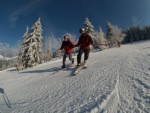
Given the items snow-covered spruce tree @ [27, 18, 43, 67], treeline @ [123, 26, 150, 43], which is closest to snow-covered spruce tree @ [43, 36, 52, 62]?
snow-covered spruce tree @ [27, 18, 43, 67]

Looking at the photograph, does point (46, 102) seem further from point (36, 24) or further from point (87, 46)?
point (36, 24)

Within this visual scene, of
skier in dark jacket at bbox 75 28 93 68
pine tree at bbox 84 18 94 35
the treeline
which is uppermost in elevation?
the treeline

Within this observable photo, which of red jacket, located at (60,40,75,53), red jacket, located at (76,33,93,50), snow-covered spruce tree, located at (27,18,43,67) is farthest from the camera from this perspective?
snow-covered spruce tree, located at (27,18,43,67)

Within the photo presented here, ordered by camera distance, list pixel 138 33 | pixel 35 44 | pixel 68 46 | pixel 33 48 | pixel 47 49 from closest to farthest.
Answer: pixel 68 46 < pixel 35 44 < pixel 33 48 < pixel 47 49 < pixel 138 33

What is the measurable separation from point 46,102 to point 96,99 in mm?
1429

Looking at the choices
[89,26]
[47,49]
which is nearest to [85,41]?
[89,26]

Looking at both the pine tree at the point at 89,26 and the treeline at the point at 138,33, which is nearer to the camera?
the pine tree at the point at 89,26

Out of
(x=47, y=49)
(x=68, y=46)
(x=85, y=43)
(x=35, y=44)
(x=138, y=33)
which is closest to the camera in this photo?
(x=85, y=43)

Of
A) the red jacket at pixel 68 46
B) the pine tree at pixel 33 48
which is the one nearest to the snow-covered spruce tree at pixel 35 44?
the pine tree at pixel 33 48

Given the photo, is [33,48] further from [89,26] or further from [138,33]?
[138,33]

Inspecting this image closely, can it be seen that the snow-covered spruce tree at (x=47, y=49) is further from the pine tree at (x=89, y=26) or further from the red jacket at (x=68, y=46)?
the red jacket at (x=68, y=46)

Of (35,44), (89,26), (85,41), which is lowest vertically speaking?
(85,41)

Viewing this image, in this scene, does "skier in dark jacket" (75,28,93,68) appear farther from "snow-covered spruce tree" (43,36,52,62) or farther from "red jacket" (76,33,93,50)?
"snow-covered spruce tree" (43,36,52,62)

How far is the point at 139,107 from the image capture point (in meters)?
2.48
